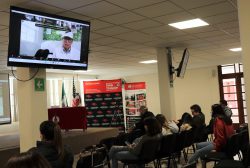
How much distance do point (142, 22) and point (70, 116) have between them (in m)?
3.16

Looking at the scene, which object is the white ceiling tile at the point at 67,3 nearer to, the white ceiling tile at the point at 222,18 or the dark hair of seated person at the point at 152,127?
the dark hair of seated person at the point at 152,127

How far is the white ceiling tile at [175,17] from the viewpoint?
4569 millimetres

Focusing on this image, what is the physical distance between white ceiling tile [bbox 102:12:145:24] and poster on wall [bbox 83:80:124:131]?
25.6 ft

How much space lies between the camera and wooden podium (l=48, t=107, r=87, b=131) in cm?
689

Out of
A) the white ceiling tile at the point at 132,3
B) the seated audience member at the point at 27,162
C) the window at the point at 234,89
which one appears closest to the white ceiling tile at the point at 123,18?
the white ceiling tile at the point at 132,3

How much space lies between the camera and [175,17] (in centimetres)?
471

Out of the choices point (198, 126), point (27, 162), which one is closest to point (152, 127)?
point (198, 126)

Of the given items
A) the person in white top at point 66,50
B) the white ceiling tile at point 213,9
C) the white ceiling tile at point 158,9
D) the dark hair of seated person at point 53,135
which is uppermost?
the white ceiling tile at point 213,9

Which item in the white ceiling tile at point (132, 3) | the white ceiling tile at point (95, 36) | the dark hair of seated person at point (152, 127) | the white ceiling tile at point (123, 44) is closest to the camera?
the white ceiling tile at point (132, 3)

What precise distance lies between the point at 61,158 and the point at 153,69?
10.0 m

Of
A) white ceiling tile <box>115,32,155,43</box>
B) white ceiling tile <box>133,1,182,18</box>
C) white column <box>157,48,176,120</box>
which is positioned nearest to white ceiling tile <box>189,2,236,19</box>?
white ceiling tile <box>133,1,182,18</box>

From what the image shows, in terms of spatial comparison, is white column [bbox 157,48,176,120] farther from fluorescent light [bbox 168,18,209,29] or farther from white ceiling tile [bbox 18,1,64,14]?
white ceiling tile [bbox 18,1,64,14]

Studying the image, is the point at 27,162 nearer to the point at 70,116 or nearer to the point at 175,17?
the point at 175,17

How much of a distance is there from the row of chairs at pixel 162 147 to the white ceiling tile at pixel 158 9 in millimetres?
1862
